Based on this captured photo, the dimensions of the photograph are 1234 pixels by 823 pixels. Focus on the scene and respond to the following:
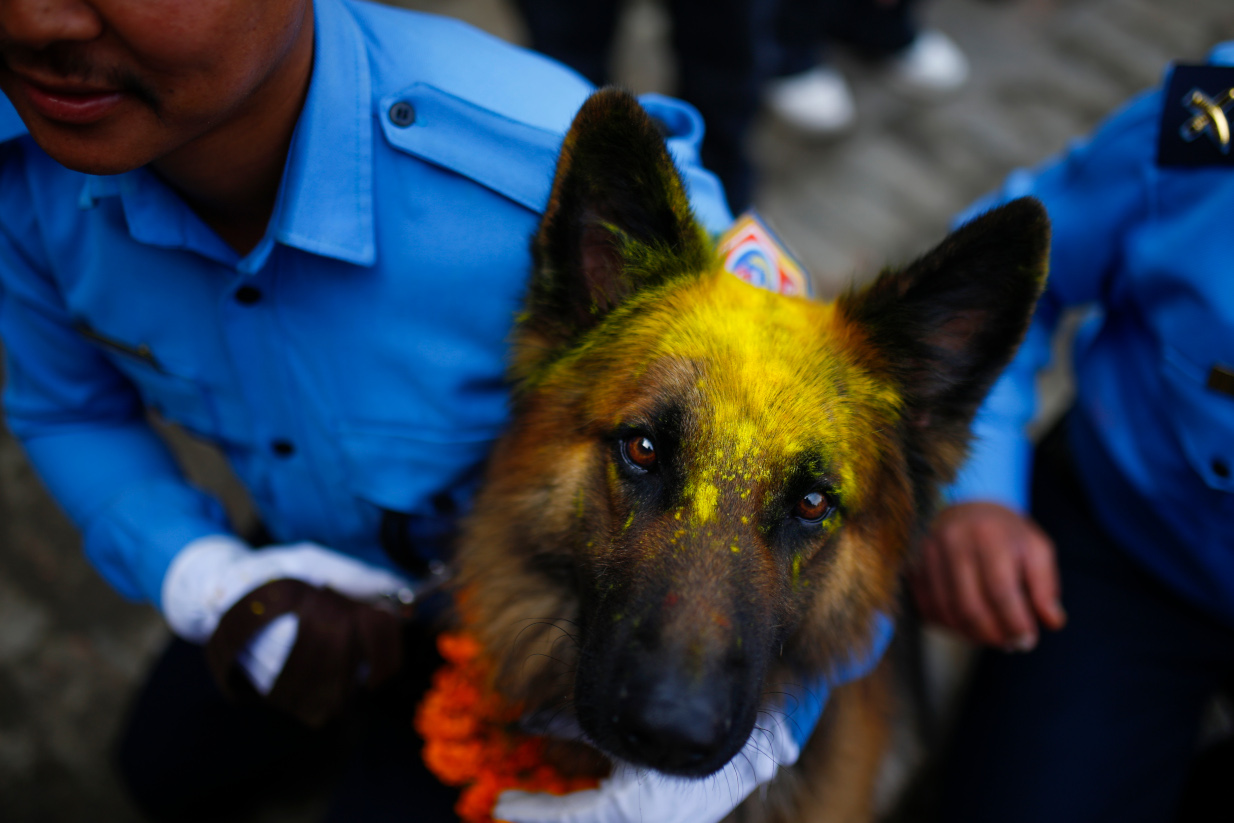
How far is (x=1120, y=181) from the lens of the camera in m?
1.99

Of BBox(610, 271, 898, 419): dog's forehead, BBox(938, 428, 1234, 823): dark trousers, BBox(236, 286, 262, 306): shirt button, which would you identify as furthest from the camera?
BBox(938, 428, 1234, 823): dark trousers

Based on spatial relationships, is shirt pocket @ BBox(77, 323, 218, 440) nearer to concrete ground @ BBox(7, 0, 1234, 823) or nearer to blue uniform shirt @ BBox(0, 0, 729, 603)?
blue uniform shirt @ BBox(0, 0, 729, 603)

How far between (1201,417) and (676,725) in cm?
153

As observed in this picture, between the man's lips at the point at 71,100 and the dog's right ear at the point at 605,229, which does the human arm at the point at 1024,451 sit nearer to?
the dog's right ear at the point at 605,229

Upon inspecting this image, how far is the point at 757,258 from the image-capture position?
5.83 feet

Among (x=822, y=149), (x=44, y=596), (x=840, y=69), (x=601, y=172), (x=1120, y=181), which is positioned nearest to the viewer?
(x=601, y=172)

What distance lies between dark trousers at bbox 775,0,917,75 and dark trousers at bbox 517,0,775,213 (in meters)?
1.04

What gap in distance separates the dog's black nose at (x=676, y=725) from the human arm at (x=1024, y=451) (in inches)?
36.7

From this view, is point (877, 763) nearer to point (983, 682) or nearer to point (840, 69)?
point (983, 682)

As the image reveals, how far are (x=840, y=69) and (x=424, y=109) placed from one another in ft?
13.3

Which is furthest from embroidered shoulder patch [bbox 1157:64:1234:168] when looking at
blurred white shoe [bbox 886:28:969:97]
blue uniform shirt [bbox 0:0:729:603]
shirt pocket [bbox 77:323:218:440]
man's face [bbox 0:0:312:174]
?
blurred white shoe [bbox 886:28:969:97]

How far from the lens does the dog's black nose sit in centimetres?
120

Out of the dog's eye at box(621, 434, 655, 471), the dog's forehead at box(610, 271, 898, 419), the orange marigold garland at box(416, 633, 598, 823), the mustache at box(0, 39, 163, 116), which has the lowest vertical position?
the orange marigold garland at box(416, 633, 598, 823)

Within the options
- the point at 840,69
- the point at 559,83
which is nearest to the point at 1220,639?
the point at 559,83
